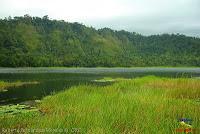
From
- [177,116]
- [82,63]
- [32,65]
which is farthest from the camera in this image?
[82,63]

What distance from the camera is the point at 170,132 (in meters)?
10.6

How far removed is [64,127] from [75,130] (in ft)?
1.76

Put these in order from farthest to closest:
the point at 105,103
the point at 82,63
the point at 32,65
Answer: the point at 82,63 → the point at 32,65 → the point at 105,103

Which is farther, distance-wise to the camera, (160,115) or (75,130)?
(160,115)

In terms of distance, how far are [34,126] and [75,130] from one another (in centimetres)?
169

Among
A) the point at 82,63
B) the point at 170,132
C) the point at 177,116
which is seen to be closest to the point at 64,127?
the point at 170,132

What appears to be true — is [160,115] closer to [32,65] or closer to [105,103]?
[105,103]

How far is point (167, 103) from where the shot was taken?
1583 cm

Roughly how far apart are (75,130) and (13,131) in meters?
2.28

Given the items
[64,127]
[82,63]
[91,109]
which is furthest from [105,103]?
[82,63]

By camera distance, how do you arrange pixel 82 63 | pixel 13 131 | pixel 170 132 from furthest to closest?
pixel 82 63 < pixel 13 131 < pixel 170 132

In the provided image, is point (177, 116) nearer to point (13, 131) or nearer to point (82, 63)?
point (13, 131)

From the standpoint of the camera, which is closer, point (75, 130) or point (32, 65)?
point (75, 130)

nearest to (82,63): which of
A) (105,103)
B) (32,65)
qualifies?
(32,65)
